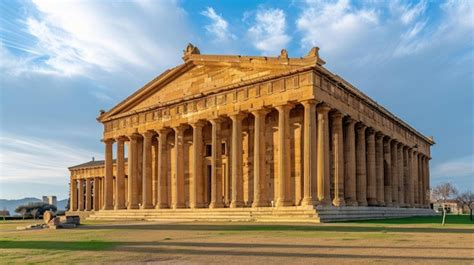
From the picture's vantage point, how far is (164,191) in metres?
46.8

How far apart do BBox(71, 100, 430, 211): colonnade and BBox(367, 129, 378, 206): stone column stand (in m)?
0.10

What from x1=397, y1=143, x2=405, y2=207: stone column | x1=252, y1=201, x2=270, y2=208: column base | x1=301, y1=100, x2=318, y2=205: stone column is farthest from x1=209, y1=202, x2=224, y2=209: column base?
x1=397, y1=143, x2=405, y2=207: stone column

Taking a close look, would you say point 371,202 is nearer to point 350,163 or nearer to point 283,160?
point 350,163

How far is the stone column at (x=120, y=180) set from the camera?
51.4 meters

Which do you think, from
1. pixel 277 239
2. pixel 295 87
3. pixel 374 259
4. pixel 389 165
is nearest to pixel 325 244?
pixel 277 239

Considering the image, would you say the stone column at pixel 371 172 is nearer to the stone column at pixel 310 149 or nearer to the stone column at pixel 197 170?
the stone column at pixel 310 149

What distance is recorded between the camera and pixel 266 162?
41875mm

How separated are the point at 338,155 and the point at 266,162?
659 cm

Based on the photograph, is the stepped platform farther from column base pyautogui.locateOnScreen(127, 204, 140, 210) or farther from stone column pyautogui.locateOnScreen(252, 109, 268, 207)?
stone column pyautogui.locateOnScreen(252, 109, 268, 207)

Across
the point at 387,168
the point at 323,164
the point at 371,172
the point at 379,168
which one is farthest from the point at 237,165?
the point at 387,168

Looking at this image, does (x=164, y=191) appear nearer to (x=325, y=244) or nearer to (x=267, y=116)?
(x=267, y=116)

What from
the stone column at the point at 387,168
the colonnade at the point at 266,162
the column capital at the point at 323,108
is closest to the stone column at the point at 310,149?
the colonnade at the point at 266,162

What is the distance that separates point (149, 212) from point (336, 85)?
2117cm

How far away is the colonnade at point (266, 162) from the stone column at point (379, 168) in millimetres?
95
